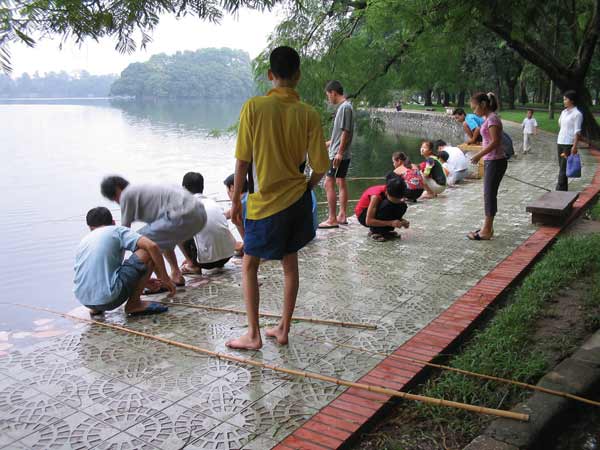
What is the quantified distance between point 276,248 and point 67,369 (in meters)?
1.40

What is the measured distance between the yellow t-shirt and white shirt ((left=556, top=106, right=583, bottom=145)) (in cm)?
637

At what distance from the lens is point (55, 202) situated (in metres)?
14.4

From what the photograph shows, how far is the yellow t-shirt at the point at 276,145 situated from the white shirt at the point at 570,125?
251 inches

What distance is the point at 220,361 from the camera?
340cm

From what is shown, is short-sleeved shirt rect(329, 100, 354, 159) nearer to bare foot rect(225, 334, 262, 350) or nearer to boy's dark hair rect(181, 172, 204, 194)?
boy's dark hair rect(181, 172, 204, 194)

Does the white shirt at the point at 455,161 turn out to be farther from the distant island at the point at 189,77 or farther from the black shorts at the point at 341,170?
the distant island at the point at 189,77

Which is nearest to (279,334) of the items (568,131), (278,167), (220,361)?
(220,361)

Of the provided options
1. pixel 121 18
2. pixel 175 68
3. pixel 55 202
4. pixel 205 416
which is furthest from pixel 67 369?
pixel 175 68

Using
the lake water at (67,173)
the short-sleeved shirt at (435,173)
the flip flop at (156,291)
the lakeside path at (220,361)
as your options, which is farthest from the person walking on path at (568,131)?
the flip flop at (156,291)

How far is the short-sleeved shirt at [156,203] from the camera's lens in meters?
4.69

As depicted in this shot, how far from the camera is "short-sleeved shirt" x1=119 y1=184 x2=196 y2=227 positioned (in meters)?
4.69

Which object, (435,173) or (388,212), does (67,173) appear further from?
(388,212)

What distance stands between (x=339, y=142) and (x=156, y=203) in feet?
8.86

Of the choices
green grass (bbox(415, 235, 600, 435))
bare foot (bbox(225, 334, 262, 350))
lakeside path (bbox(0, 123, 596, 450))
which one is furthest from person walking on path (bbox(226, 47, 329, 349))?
green grass (bbox(415, 235, 600, 435))
